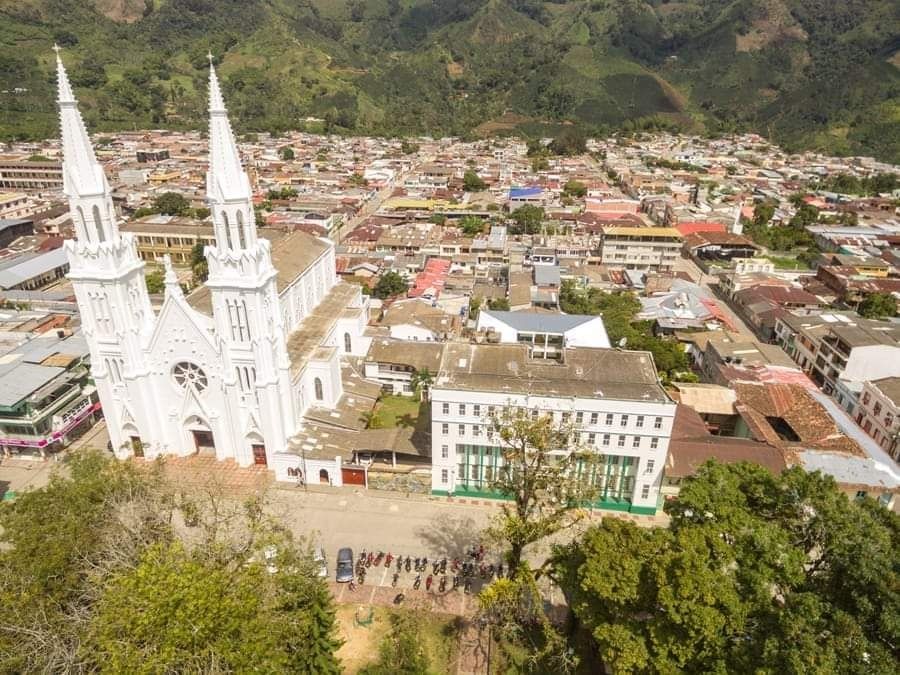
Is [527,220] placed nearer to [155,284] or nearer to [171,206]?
[155,284]

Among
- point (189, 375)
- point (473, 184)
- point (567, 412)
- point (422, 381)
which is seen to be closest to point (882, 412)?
point (567, 412)

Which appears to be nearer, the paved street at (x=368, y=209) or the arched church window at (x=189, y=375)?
the arched church window at (x=189, y=375)

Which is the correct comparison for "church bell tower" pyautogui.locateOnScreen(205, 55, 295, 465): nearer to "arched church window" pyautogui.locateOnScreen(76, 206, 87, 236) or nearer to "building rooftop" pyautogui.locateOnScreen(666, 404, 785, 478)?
"arched church window" pyautogui.locateOnScreen(76, 206, 87, 236)

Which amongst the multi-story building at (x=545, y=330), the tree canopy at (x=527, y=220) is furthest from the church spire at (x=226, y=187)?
the tree canopy at (x=527, y=220)

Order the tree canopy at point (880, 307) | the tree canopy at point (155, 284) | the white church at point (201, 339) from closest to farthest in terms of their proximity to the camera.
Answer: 1. the white church at point (201, 339)
2. the tree canopy at point (880, 307)
3. the tree canopy at point (155, 284)

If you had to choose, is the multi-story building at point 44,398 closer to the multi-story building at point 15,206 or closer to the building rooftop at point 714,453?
the building rooftop at point 714,453
